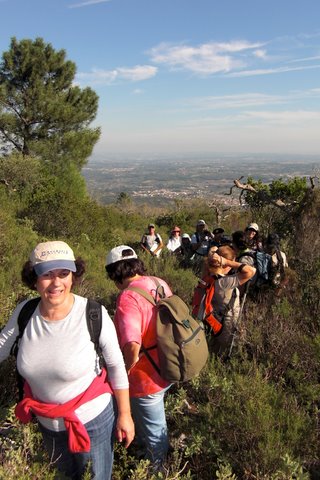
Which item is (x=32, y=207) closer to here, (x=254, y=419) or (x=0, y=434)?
(x=0, y=434)

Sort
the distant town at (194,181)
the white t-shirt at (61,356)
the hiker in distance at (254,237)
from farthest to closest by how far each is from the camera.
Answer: the distant town at (194,181) < the hiker in distance at (254,237) < the white t-shirt at (61,356)

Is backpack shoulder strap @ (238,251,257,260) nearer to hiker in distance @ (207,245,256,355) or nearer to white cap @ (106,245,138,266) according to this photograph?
hiker in distance @ (207,245,256,355)

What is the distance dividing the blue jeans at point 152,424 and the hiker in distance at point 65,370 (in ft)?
1.20

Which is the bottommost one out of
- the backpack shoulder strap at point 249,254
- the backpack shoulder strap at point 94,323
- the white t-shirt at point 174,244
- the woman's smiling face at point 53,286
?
the white t-shirt at point 174,244

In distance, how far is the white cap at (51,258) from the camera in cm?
183

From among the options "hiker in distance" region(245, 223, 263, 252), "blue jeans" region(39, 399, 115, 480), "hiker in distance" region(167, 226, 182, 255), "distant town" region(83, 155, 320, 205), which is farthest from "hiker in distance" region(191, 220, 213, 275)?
"blue jeans" region(39, 399, 115, 480)

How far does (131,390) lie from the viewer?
2.31 meters

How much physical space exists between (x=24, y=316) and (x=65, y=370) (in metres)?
0.36

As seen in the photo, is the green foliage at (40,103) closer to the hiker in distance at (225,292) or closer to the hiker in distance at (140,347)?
the hiker in distance at (225,292)

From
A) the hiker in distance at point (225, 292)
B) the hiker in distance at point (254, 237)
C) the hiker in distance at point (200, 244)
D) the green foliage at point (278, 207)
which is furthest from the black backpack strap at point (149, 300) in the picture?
the green foliage at point (278, 207)

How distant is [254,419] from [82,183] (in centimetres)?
1727

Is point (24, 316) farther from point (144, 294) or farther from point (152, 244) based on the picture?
point (152, 244)

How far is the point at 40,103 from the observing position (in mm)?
17312

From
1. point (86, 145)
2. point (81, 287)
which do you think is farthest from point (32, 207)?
point (86, 145)
